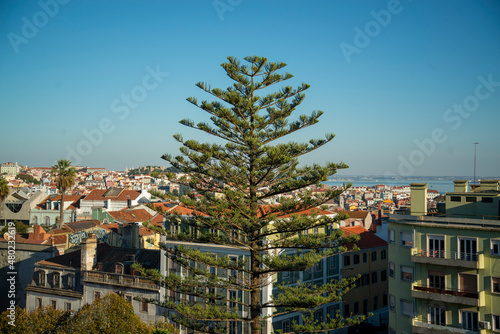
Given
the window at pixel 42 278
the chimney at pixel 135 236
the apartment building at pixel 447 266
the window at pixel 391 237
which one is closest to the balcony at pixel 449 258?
the apartment building at pixel 447 266

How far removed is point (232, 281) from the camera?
59.8 feet

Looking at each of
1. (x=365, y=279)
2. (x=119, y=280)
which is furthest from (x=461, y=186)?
(x=119, y=280)

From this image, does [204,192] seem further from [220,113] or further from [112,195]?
[112,195]

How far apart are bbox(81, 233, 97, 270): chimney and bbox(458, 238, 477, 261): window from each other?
74.8 feet

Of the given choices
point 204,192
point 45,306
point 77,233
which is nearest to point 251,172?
point 204,192

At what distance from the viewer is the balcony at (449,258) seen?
885 inches

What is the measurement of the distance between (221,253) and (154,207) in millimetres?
10165

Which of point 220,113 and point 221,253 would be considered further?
point 221,253

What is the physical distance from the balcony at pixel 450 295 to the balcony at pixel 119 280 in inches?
596

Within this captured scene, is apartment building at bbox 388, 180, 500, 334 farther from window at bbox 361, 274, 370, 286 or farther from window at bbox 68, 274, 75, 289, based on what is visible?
window at bbox 68, 274, 75, 289

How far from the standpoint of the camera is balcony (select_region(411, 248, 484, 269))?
2247 cm

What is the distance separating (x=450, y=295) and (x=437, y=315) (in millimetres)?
1486

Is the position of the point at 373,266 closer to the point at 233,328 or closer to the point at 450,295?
the point at 450,295

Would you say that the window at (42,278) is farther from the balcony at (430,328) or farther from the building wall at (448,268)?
the balcony at (430,328)
